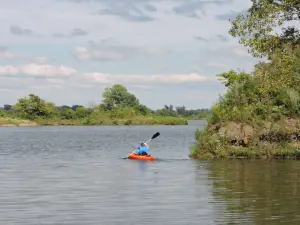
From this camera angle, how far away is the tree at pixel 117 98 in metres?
179

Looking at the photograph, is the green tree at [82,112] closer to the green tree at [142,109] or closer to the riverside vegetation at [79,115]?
the riverside vegetation at [79,115]

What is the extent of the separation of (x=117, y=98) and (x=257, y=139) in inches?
5697

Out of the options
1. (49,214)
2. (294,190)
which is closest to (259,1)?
(294,190)

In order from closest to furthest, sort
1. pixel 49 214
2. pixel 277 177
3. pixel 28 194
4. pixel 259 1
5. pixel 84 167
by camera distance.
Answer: pixel 49 214 → pixel 28 194 → pixel 277 177 → pixel 259 1 → pixel 84 167

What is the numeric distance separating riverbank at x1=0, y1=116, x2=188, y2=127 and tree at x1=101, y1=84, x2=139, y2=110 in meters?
12.2

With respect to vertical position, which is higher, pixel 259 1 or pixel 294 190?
pixel 259 1

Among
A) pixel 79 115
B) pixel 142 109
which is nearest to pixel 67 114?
pixel 79 115

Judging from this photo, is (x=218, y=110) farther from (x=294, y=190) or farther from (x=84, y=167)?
(x=294, y=190)

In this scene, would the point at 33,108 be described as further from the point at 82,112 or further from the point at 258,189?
the point at 258,189

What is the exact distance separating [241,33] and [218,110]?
420 inches

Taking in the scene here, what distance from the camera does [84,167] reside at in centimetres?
3872

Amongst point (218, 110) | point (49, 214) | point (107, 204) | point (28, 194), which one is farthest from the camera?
point (218, 110)

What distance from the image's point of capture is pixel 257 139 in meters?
40.1

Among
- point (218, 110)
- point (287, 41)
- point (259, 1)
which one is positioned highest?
point (259, 1)
